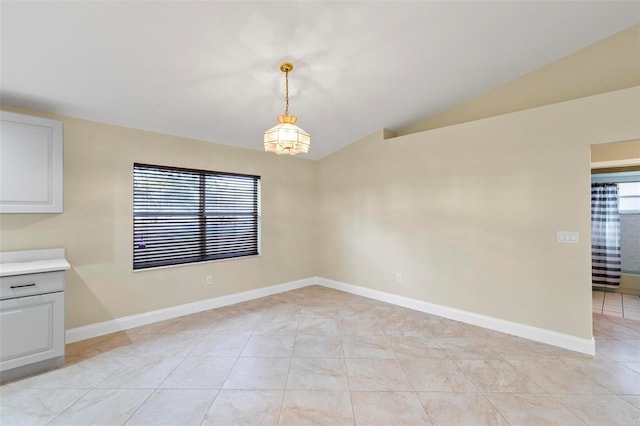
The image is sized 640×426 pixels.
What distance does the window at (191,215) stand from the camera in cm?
361

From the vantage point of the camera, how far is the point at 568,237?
2.94 meters

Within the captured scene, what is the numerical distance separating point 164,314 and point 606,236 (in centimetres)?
713

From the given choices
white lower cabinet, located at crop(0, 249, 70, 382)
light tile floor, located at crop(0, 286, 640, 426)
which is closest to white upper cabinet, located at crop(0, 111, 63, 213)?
white lower cabinet, located at crop(0, 249, 70, 382)

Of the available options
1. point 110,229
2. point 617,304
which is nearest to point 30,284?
point 110,229

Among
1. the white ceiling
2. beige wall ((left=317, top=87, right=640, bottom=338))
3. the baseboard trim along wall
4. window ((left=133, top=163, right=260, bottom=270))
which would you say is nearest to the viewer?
the white ceiling

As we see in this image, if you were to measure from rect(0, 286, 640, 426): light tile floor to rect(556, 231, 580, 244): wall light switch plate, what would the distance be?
1.13 metres

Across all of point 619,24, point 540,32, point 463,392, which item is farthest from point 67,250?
point 619,24

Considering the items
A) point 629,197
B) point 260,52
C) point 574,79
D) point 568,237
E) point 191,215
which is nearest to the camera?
point 260,52

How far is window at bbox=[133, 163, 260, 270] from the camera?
361 cm

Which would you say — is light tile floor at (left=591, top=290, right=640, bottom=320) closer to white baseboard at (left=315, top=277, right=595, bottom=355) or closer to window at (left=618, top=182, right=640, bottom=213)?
window at (left=618, top=182, right=640, bottom=213)

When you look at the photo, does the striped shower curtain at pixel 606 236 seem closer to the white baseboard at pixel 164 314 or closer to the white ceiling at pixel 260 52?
the white ceiling at pixel 260 52

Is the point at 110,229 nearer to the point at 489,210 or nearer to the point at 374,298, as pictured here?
the point at 374,298

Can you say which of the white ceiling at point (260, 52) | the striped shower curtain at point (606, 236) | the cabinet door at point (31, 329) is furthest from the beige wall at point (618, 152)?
the cabinet door at point (31, 329)

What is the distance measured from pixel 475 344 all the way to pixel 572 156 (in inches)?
87.3
